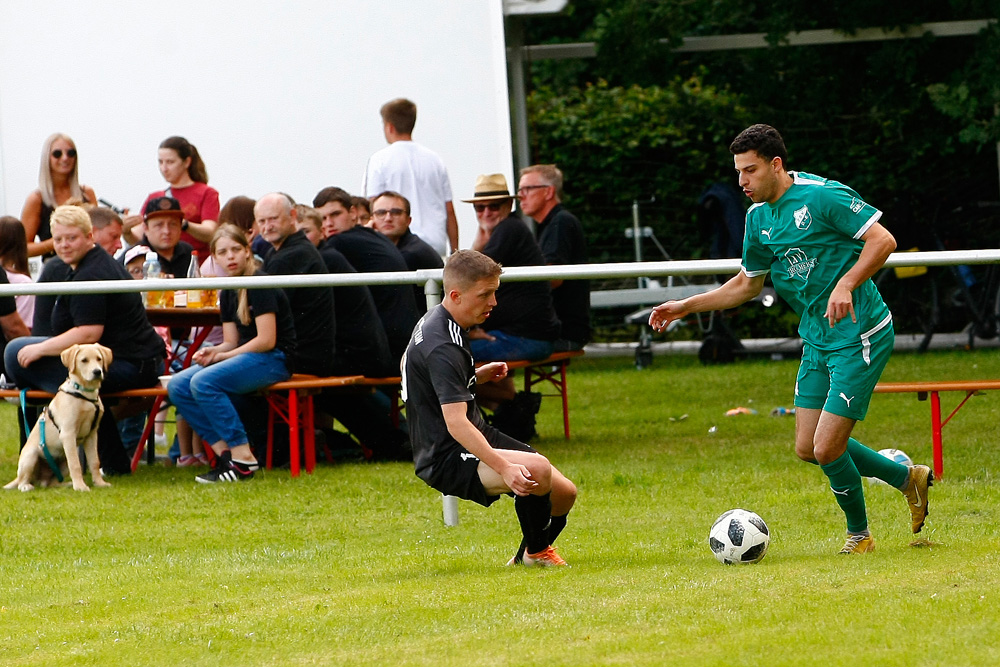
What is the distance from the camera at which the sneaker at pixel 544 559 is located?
550 centimetres

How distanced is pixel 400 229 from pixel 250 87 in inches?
123

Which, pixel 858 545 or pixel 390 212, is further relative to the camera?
pixel 390 212

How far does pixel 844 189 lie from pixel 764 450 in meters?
3.62

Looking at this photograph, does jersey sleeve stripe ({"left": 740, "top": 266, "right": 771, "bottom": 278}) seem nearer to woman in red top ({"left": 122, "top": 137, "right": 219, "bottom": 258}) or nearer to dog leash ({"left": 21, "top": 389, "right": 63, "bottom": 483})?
dog leash ({"left": 21, "top": 389, "right": 63, "bottom": 483})

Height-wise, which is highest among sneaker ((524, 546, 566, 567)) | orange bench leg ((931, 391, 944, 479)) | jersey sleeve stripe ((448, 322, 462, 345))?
jersey sleeve stripe ((448, 322, 462, 345))

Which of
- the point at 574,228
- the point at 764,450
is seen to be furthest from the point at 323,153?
the point at 764,450

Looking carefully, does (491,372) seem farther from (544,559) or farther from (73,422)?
(73,422)

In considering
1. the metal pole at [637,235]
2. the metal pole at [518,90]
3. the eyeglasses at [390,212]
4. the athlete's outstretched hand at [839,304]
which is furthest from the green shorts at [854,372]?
the metal pole at [637,235]

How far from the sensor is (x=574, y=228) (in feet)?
33.7

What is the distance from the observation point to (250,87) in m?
12.2

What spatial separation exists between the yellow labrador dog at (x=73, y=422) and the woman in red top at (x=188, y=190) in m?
2.33

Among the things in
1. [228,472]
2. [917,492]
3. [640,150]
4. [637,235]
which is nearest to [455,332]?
[917,492]

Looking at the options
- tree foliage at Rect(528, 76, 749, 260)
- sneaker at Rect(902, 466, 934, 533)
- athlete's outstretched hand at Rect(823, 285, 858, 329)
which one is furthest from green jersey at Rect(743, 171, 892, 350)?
tree foliage at Rect(528, 76, 749, 260)

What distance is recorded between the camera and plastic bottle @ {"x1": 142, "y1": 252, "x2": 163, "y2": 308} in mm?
9633
